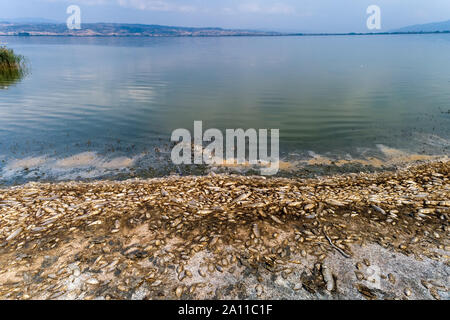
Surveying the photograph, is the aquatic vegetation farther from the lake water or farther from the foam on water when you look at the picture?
the foam on water

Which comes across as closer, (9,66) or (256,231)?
(256,231)

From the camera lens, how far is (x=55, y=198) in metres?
12.7

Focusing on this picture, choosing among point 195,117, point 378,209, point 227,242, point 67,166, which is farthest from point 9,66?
A: point 378,209

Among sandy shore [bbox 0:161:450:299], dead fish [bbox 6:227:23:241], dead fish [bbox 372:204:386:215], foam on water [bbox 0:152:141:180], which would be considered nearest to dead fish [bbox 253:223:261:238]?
sandy shore [bbox 0:161:450:299]

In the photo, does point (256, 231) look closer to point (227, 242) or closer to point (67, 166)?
point (227, 242)

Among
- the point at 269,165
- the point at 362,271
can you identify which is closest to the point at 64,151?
the point at 269,165

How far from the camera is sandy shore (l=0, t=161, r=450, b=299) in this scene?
7848 millimetres

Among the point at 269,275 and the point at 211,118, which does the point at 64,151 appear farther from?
the point at 269,275

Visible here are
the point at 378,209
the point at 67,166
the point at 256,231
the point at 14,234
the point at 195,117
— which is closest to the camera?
the point at 14,234

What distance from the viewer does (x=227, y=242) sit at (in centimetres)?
965

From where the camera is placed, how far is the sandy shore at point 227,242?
7.85 m

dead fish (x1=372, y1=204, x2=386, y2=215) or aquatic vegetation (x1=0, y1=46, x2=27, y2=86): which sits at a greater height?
aquatic vegetation (x1=0, y1=46, x2=27, y2=86)

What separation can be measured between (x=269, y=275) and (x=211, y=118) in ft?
76.7

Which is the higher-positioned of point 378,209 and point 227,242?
point 378,209
